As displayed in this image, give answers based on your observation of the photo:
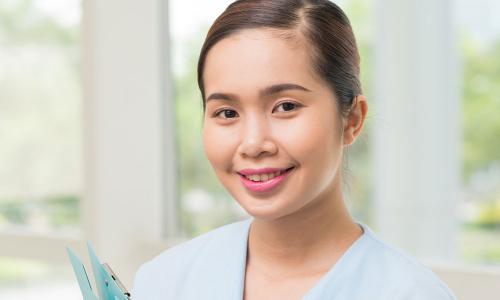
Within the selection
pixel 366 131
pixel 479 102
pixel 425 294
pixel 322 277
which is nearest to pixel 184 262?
pixel 322 277

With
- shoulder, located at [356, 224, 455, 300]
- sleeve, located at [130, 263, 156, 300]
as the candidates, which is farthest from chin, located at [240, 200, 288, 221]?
sleeve, located at [130, 263, 156, 300]

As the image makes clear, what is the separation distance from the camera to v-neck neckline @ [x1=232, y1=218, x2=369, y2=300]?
829 mm

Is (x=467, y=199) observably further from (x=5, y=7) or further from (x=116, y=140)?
(x=5, y=7)

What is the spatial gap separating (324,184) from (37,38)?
137cm

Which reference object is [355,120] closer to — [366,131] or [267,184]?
[267,184]

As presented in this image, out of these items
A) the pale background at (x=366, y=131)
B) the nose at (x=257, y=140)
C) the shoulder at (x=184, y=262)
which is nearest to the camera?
the nose at (x=257, y=140)

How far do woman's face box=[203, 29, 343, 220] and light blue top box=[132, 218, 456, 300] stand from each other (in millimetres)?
86

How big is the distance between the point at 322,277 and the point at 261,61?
0.77 ft

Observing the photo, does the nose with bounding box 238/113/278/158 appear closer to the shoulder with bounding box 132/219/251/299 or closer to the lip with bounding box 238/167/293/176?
the lip with bounding box 238/167/293/176

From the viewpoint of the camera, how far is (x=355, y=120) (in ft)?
2.86

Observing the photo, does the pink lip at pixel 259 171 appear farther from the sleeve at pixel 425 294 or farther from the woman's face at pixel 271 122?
the sleeve at pixel 425 294

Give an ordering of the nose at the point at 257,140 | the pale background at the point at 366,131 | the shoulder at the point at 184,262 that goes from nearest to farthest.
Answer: the nose at the point at 257,140
the shoulder at the point at 184,262
the pale background at the point at 366,131

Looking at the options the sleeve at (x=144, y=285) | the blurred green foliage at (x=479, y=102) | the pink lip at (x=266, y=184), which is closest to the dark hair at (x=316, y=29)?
the pink lip at (x=266, y=184)

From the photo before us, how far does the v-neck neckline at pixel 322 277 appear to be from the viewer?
83 centimetres
